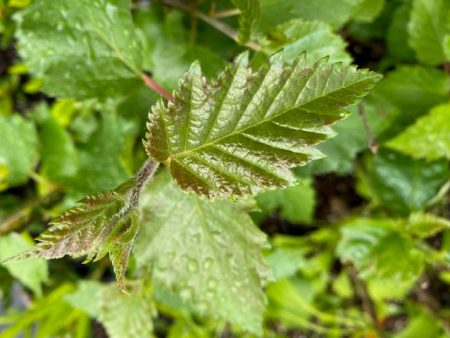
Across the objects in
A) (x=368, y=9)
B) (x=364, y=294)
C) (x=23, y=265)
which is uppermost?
(x=368, y=9)

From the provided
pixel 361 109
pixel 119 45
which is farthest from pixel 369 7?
pixel 119 45

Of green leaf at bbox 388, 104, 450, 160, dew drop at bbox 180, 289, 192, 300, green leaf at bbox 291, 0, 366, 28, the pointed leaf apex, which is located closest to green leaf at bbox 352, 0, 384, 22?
green leaf at bbox 291, 0, 366, 28

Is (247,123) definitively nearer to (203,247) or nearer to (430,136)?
(203,247)

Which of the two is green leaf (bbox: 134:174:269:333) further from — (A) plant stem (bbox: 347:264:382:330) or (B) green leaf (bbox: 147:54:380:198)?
(A) plant stem (bbox: 347:264:382:330)

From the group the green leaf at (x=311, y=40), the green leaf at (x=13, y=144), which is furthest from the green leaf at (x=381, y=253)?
the green leaf at (x=13, y=144)

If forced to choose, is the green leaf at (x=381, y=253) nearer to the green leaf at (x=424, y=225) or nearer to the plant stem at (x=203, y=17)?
the green leaf at (x=424, y=225)

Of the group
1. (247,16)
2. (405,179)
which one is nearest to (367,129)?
(405,179)

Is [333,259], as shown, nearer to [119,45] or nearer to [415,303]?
[415,303]
